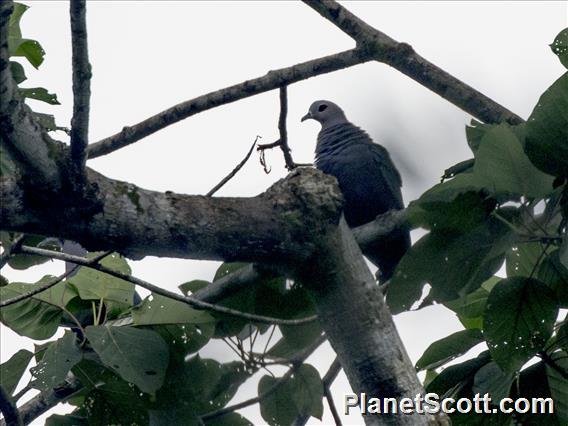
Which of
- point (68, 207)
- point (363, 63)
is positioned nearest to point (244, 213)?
point (68, 207)

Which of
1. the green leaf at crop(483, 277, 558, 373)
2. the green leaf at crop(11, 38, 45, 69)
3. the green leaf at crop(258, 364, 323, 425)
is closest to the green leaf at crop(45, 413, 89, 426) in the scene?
the green leaf at crop(258, 364, 323, 425)

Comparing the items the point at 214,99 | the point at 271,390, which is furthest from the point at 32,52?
the point at 271,390

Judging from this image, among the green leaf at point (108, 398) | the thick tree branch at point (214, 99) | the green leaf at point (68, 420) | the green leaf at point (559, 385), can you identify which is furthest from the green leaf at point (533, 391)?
the green leaf at point (68, 420)

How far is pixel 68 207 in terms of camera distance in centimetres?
181

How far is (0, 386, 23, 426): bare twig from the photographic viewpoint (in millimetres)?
2473

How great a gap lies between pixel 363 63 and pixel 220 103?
0.64 metres

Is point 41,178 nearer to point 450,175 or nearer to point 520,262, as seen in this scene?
point 450,175

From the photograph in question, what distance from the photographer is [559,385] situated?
2.50m

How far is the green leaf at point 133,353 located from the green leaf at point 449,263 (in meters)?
0.73

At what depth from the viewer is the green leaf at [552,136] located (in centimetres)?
211

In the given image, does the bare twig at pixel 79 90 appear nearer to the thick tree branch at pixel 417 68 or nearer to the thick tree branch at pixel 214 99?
the thick tree branch at pixel 214 99

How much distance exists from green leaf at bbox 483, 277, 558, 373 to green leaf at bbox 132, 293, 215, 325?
0.86 m

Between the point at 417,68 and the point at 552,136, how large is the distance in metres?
1.14

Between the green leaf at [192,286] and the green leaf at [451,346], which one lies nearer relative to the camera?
the green leaf at [451,346]
